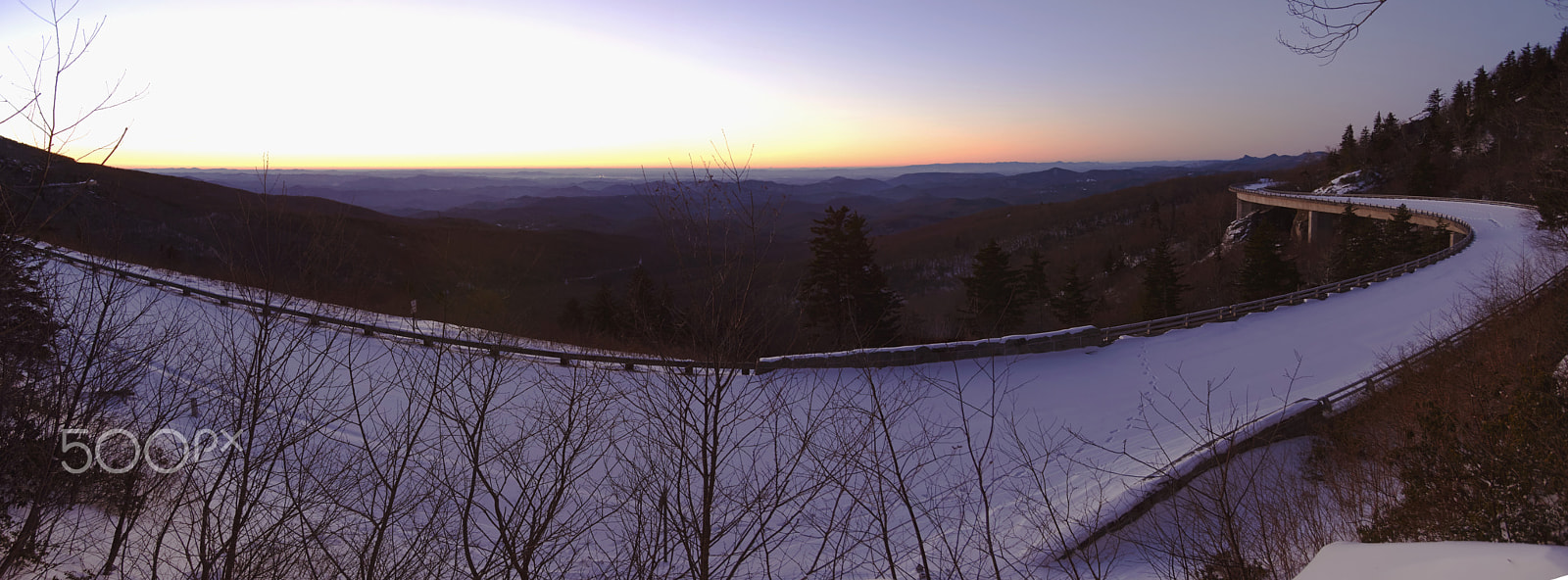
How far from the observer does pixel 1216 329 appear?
18484 millimetres

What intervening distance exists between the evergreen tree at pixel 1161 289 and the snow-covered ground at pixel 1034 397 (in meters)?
12.0

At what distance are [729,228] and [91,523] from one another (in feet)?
22.3

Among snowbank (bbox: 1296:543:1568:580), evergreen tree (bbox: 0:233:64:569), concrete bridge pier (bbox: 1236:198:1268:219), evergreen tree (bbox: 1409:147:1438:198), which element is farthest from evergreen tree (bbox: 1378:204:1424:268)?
evergreen tree (bbox: 0:233:64:569)

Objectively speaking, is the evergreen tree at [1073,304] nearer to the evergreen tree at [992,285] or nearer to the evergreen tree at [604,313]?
the evergreen tree at [992,285]

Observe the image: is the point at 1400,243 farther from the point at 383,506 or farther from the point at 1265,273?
the point at 383,506

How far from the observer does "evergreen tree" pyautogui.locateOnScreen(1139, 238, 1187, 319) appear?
34.1 meters

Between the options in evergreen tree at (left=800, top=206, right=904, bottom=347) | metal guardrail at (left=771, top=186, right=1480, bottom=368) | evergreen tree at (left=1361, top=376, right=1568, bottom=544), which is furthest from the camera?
evergreen tree at (left=800, top=206, right=904, bottom=347)

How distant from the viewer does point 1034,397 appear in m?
A: 14.1

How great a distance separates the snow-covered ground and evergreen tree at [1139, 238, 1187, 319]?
12005mm

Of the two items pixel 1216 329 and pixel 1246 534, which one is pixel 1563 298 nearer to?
pixel 1216 329

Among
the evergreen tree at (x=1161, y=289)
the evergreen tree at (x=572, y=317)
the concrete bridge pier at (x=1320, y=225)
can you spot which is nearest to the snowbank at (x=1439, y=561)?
the evergreen tree at (x=572, y=317)

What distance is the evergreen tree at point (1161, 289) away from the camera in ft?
112

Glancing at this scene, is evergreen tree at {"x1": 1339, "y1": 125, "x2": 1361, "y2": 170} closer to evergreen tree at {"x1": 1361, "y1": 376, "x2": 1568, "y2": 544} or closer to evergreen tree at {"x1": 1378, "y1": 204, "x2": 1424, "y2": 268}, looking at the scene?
evergreen tree at {"x1": 1378, "y1": 204, "x2": 1424, "y2": 268}

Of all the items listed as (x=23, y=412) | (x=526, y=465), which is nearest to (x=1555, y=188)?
(x=526, y=465)
